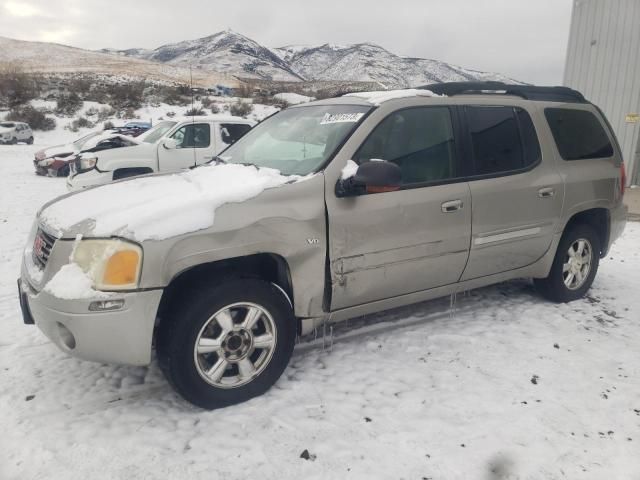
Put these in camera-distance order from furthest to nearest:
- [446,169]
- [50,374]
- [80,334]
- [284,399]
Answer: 1. [446,169]
2. [50,374]
3. [284,399]
4. [80,334]

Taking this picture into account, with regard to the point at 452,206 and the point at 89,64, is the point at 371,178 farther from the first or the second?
the point at 89,64

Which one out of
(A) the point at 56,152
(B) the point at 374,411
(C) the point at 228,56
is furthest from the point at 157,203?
(C) the point at 228,56

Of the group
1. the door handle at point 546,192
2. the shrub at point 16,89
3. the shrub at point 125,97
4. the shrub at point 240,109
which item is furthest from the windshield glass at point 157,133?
the shrub at point 16,89

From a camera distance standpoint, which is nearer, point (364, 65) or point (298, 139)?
point (298, 139)

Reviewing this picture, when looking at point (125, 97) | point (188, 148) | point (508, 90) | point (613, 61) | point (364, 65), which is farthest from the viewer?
point (364, 65)

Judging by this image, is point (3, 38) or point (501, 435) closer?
point (501, 435)

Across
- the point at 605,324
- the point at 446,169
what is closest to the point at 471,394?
the point at 446,169

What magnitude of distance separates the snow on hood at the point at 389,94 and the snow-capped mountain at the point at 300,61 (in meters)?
77.6

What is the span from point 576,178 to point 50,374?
14.2ft

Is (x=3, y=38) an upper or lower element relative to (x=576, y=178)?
upper

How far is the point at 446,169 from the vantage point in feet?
11.6

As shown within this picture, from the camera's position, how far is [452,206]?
3475 millimetres

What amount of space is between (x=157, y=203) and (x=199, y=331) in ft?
2.47

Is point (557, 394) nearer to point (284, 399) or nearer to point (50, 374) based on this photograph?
point (284, 399)
